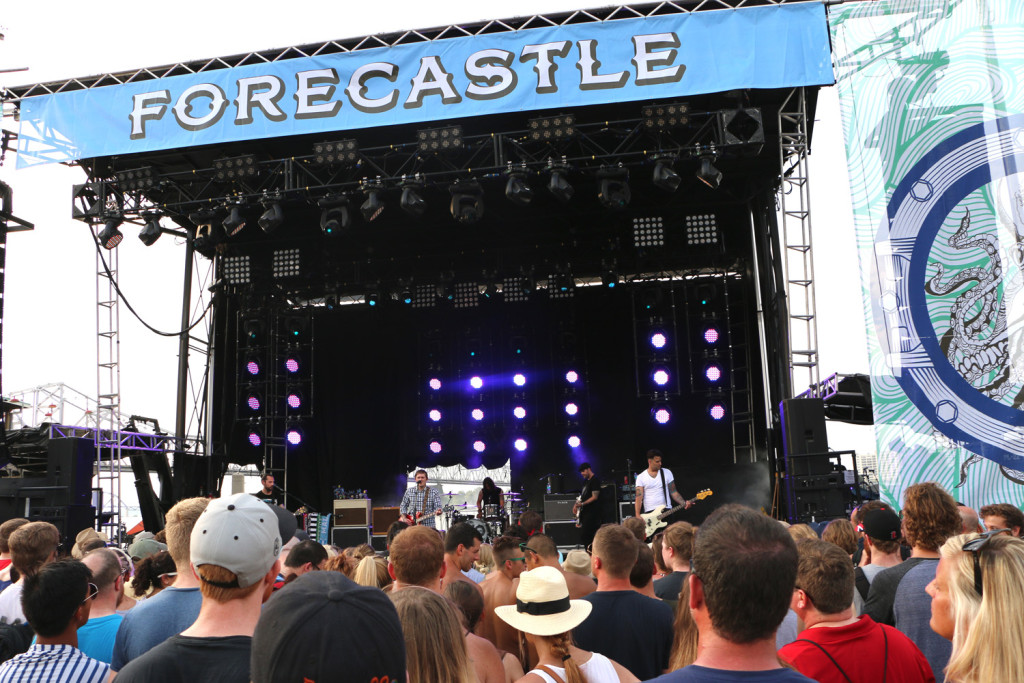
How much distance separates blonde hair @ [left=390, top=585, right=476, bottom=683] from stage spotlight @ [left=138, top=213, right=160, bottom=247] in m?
11.9

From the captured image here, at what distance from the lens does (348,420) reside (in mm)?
17000

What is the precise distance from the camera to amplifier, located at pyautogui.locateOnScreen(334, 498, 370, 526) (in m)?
14.2

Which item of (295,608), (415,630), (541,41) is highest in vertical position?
(541,41)

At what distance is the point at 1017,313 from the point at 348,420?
1179 centimetres

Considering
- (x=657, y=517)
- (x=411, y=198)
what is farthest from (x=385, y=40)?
(x=657, y=517)

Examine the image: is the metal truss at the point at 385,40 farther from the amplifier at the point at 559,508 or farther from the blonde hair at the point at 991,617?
the blonde hair at the point at 991,617

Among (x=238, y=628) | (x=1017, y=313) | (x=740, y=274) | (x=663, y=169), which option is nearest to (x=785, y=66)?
(x=663, y=169)

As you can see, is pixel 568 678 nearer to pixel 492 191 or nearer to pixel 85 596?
pixel 85 596

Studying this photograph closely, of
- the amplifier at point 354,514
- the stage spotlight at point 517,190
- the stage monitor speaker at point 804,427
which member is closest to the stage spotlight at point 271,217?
the stage spotlight at point 517,190

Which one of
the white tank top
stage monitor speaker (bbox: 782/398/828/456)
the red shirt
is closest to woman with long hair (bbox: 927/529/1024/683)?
the red shirt

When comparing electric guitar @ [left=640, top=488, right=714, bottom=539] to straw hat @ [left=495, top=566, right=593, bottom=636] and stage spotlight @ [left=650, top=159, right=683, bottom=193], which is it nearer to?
stage spotlight @ [left=650, top=159, right=683, bottom=193]

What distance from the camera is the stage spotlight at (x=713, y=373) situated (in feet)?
49.4

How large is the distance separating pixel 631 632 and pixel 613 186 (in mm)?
8963

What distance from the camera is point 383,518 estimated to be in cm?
1462
